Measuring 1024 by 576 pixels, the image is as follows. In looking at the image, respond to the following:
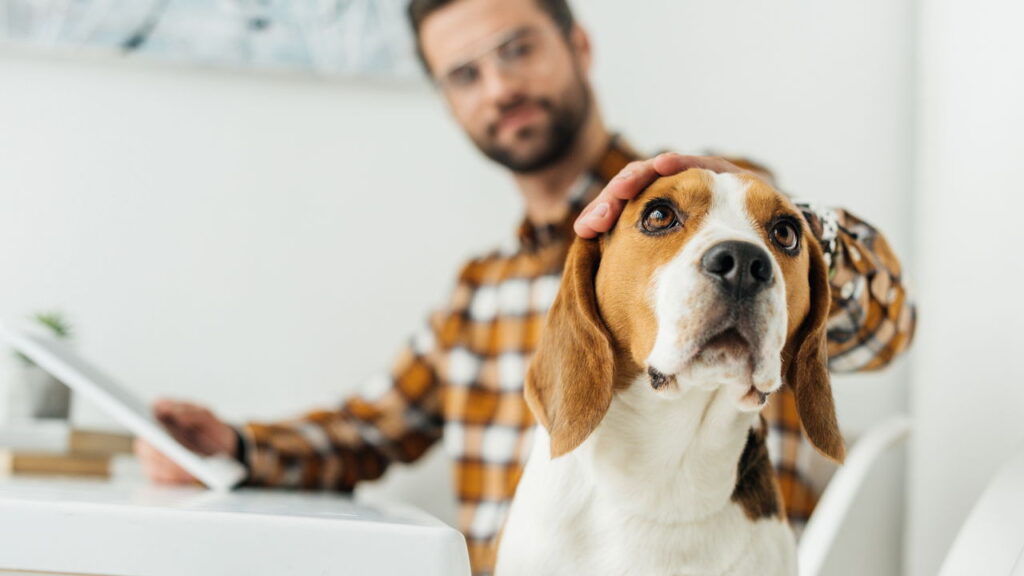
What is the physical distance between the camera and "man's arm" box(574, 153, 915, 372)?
2.72 feet

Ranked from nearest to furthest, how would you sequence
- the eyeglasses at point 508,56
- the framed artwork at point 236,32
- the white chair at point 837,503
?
the white chair at point 837,503, the eyeglasses at point 508,56, the framed artwork at point 236,32

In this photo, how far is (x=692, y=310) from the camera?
0.72 metres

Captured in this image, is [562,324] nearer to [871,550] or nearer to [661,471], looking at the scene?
[661,471]

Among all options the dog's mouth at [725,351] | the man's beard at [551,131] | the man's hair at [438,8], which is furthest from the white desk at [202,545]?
the man's hair at [438,8]

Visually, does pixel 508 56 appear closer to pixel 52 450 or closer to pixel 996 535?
pixel 52 450

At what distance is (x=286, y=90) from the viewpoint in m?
1.92

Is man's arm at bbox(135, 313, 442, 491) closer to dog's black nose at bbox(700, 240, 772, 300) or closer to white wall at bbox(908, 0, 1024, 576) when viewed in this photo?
A: white wall at bbox(908, 0, 1024, 576)

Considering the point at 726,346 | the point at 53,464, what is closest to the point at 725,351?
the point at 726,346

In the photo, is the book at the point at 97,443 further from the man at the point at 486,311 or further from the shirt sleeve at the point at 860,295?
the shirt sleeve at the point at 860,295

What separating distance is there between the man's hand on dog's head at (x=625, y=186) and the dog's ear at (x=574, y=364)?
0.02m

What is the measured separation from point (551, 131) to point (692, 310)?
3.36 ft

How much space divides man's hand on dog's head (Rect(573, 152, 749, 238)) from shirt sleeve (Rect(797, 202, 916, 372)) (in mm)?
187

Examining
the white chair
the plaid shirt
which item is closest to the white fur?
the white chair

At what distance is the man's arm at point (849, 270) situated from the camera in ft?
2.72
